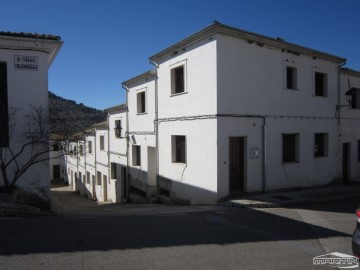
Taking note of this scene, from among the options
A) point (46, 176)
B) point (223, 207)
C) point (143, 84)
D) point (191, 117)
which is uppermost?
point (143, 84)

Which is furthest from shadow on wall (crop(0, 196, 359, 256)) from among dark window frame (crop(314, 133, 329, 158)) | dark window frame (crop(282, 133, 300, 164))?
dark window frame (crop(314, 133, 329, 158))

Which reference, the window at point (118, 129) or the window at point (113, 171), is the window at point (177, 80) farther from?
the window at point (113, 171)

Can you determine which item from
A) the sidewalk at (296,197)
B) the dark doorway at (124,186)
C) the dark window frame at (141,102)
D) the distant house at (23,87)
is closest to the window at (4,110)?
the distant house at (23,87)

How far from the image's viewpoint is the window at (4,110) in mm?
9055

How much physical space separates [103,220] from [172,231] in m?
1.91

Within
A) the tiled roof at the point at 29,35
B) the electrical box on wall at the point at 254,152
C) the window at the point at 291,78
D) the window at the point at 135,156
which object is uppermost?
the tiled roof at the point at 29,35

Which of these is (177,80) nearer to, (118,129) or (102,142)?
(118,129)

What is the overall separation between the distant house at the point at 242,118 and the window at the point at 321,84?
0.15 ft

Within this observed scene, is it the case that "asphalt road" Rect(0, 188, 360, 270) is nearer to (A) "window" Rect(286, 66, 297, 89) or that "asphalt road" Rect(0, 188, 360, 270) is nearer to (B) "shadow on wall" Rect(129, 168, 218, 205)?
(B) "shadow on wall" Rect(129, 168, 218, 205)

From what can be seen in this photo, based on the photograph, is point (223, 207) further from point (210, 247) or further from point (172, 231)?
point (210, 247)

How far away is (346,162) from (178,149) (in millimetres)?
8703

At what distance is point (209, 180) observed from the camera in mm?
11023

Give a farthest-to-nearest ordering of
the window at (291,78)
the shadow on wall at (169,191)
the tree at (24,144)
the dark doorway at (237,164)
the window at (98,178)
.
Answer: the window at (98,178), the window at (291,78), the dark doorway at (237,164), the shadow on wall at (169,191), the tree at (24,144)

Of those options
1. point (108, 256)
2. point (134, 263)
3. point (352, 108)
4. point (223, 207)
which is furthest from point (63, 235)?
point (352, 108)
